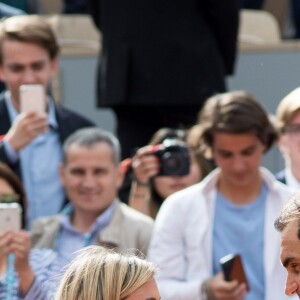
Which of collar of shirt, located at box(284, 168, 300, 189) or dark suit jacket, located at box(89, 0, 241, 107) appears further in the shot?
dark suit jacket, located at box(89, 0, 241, 107)

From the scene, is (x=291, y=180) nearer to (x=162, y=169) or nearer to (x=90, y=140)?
(x=162, y=169)

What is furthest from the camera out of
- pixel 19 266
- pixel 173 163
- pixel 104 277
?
pixel 173 163

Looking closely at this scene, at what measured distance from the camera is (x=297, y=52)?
7.87m

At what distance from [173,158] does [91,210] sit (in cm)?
52

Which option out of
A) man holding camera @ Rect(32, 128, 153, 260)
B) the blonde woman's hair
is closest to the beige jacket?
man holding camera @ Rect(32, 128, 153, 260)

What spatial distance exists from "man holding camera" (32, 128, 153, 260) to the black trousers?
0.72 metres

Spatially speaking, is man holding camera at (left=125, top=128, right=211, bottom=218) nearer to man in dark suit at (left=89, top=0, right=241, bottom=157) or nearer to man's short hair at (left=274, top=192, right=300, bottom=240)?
man in dark suit at (left=89, top=0, right=241, bottom=157)

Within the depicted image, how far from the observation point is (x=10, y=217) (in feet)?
17.7

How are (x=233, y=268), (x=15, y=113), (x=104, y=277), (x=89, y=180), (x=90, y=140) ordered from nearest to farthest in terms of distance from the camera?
(x=104, y=277)
(x=233, y=268)
(x=89, y=180)
(x=90, y=140)
(x=15, y=113)

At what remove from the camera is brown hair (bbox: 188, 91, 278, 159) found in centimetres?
596

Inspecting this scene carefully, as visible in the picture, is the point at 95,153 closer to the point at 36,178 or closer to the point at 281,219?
the point at 36,178

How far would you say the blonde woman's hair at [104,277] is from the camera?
3332 mm

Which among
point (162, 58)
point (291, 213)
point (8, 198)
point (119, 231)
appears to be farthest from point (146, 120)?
point (291, 213)

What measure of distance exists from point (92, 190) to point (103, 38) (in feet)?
4.19
